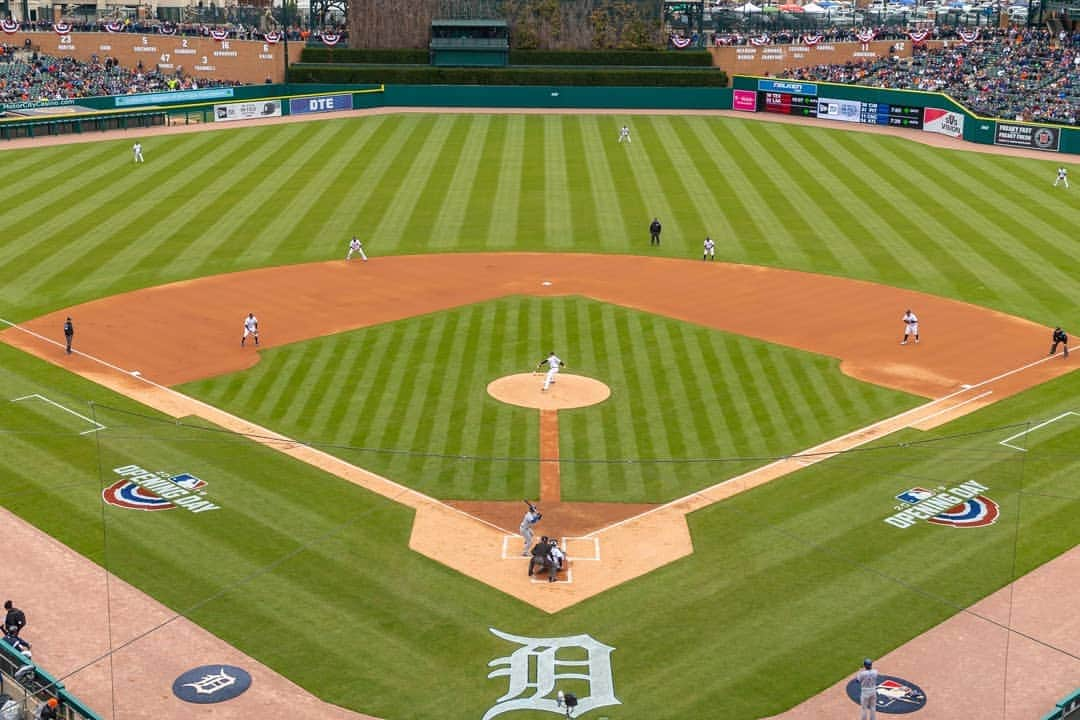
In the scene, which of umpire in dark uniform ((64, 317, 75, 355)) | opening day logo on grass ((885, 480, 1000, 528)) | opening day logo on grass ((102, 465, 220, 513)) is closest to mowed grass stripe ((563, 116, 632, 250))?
umpire in dark uniform ((64, 317, 75, 355))

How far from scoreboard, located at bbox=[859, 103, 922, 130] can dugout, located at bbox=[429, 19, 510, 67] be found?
32.4 meters

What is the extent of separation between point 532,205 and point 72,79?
52.7m

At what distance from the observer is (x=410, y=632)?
25.0m

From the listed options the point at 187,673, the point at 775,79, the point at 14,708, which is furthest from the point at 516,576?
the point at 775,79

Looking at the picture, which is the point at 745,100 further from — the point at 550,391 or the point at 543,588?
the point at 543,588

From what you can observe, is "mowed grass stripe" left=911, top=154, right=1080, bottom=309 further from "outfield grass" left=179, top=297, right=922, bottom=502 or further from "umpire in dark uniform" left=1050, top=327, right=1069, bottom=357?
"outfield grass" left=179, top=297, right=922, bottom=502

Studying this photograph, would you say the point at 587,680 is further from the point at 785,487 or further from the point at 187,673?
the point at 785,487

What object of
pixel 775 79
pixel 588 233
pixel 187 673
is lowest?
pixel 187 673

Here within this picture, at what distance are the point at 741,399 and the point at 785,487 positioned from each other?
22.5ft

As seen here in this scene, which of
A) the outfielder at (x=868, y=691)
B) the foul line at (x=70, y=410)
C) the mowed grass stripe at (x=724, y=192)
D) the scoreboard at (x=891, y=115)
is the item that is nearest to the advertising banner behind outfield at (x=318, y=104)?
the mowed grass stripe at (x=724, y=192)

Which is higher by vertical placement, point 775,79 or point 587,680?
point 775,79

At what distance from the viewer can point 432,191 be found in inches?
2751

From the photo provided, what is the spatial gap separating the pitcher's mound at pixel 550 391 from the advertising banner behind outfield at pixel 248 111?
202 feet

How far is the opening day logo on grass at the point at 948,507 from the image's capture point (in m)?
29.7
